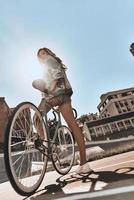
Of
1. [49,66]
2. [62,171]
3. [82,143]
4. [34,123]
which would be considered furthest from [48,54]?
[62,171]

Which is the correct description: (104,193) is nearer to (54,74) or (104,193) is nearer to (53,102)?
(53,102)

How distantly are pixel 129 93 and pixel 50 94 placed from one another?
96.0 meters

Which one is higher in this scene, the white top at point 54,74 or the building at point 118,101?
the building at point 118,101

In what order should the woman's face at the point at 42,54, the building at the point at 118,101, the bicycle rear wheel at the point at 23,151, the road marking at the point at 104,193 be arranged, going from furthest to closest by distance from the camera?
the building at the point at 118,101 < the woman's face at the point at 42,54 < the bicycle rear wheel at the point at 23,151 < the road marking at the point at 104,193

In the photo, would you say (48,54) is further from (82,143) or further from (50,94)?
(82,143)

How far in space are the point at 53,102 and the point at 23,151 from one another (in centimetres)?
70

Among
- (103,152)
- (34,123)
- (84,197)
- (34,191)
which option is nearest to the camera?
(84,197)

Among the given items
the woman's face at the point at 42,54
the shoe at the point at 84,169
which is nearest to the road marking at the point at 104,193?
the shoe at the point at 84,169

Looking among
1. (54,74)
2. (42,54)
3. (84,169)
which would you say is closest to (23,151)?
(84,169)

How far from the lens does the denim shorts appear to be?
9.08 ft

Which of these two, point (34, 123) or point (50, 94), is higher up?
point (50, 94)

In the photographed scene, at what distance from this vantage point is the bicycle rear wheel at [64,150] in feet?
9.57

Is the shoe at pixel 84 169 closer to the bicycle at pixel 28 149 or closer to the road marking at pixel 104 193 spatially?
the bicycle at pixel 28 149

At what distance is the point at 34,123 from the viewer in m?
2.57
